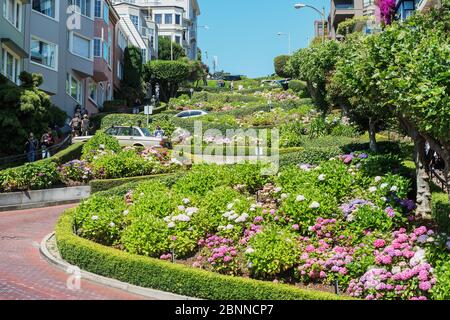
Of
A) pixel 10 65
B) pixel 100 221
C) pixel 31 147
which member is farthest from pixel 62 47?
pixel 100 221

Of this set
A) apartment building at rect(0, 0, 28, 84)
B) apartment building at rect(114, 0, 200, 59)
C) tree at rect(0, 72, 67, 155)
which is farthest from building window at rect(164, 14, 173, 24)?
tree at rect(0, 72, 67, 155)

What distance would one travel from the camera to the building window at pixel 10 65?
30.1 meters

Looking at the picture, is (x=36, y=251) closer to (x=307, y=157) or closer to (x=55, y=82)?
(x=307, y=157)

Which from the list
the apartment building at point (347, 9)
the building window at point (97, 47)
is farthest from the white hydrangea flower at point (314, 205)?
the apartment building at point (347, 9)

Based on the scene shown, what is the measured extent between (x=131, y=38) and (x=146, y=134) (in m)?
38.7

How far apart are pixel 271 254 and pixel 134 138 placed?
63.7 ft

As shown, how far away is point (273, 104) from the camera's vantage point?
4772cm

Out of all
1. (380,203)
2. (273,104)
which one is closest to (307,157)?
(380,203)

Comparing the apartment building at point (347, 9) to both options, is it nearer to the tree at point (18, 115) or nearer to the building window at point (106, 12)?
the building window at point (106, 12)

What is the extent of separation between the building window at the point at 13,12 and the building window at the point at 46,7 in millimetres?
2188

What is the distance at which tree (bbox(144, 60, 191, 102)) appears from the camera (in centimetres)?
7044

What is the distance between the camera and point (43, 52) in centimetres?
3566

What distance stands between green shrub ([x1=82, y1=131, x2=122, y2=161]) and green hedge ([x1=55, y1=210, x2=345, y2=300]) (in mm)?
12851

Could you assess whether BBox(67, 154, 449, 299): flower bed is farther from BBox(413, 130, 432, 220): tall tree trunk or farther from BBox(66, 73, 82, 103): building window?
BBox(66, 73, 82, 103): building window
